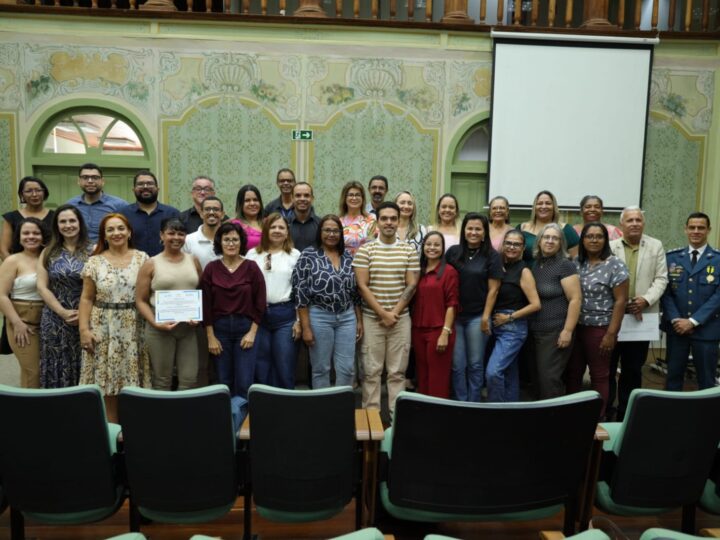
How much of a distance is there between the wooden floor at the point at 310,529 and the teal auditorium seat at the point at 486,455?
41cm

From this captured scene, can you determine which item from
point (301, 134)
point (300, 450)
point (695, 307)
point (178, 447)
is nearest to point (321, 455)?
point (300, 450)

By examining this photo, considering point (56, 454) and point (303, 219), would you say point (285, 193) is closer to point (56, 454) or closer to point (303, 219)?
point (303, 219)

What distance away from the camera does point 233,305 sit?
3.37 metres

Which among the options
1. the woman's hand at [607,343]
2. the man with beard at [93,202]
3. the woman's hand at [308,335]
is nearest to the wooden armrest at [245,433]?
the woman's hand at [308,335]

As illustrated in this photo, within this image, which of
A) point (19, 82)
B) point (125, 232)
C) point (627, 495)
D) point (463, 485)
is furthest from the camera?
point (19, 82)

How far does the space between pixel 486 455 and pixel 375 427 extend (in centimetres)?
48

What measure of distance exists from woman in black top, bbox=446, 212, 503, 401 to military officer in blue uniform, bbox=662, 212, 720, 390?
1.41m

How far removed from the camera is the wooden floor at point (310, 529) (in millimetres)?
2283

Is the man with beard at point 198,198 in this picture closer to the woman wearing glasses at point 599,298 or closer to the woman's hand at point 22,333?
the woman's hand at point 22,333

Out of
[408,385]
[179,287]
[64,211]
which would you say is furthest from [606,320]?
[64,211]

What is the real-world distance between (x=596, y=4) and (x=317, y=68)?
3479 mm

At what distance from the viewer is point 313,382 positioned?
365 centimetres

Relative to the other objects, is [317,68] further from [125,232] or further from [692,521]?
[692,521]

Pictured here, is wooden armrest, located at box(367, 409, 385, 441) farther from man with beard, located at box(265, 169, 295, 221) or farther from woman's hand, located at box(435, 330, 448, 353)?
man with beard, located at box(265, 169, 295, 221)
